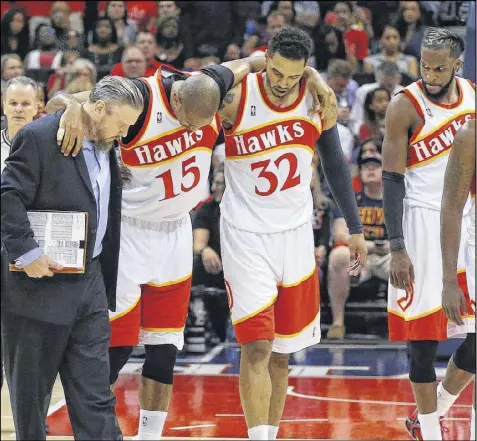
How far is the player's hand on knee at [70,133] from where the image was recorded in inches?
175

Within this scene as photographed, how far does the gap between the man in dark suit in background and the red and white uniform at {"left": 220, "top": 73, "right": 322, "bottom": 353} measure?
3.52 ft

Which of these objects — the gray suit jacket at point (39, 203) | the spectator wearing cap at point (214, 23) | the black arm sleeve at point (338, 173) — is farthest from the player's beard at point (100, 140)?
the spectator wearing cap at point (214, 23)

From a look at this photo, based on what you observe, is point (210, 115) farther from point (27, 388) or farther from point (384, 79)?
point (384, 79)

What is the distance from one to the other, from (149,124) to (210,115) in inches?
14.7

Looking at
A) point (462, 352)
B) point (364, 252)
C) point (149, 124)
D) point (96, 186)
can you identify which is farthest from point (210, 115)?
point (462, 352)

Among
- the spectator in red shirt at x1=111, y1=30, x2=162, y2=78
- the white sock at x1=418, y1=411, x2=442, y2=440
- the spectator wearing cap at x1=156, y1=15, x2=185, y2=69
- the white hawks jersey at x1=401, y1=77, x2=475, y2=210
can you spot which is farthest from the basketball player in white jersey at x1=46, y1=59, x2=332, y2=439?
the spectator wearing cap at x1=156, y1=15, x2=185, y2=69

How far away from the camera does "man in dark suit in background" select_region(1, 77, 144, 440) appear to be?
14.5ft

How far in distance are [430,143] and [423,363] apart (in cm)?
114

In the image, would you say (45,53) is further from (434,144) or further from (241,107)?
(434,144)

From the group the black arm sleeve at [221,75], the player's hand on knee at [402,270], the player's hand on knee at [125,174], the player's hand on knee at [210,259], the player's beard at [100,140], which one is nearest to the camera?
the player's beard at [100,140]

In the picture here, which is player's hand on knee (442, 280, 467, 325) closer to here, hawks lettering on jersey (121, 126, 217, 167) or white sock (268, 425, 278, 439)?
white sock (268, 425, 278, 439)

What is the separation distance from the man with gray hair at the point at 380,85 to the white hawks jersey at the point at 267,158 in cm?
534

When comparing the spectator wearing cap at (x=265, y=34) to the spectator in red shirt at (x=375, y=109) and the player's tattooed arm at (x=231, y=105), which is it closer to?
the spectator in red shirt at (x=375, y=109)

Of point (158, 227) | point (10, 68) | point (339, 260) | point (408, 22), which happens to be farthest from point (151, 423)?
point (408, 22)
